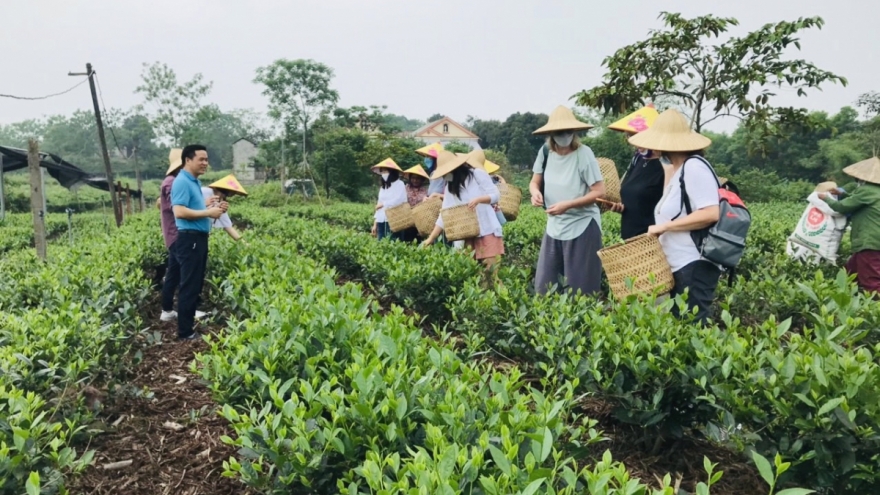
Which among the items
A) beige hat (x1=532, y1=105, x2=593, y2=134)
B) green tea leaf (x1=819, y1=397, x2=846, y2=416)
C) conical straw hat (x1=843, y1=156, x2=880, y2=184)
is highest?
beige hat (x1=532, y1=105, x2=593, y2=134)

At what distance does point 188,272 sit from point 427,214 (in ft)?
9.05

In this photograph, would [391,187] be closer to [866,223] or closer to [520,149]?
[866,223]

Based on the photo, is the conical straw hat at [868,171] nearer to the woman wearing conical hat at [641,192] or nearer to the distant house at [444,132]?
the woman wearing conical hat at [641,192]

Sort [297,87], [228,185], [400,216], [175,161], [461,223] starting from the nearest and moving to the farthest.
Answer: [461,223] → [228,185] → [175,161] → [400,216] → [297,87]

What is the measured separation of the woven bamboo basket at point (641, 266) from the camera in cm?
332

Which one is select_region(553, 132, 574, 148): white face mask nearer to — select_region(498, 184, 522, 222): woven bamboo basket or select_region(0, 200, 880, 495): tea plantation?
select_region(0, 200, 880, 495): tea plantation

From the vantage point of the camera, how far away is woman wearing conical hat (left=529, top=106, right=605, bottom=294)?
4.13m

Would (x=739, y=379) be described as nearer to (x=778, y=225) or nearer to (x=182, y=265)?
(x=182, y=265)

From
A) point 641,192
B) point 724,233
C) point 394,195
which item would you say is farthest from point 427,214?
point 724,233

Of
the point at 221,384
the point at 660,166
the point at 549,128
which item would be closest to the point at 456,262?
the point at 549,128

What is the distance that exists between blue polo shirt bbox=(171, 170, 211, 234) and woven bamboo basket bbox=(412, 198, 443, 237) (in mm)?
2487

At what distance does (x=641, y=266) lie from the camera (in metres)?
3.35

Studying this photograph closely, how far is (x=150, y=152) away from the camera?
72.2 m

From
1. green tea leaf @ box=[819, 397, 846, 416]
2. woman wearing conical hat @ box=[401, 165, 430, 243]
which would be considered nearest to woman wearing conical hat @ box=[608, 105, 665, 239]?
green tea leaf @ box=[819, 397, 846, 416]
